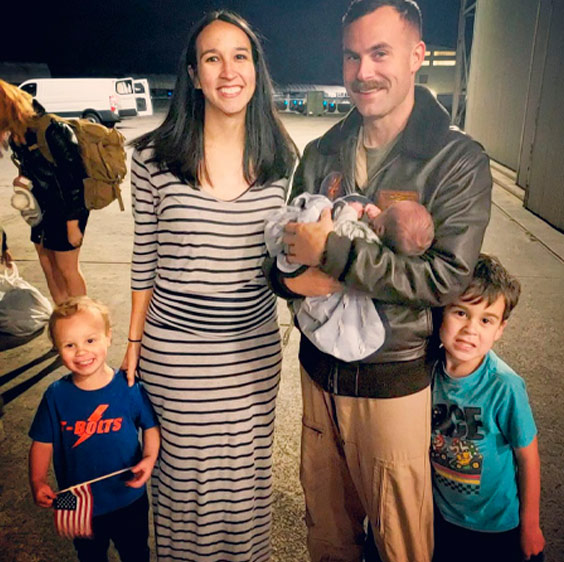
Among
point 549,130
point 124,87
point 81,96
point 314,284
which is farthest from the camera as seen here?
point 124,87

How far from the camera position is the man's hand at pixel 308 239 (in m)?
1.31

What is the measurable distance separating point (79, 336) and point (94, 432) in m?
0.33

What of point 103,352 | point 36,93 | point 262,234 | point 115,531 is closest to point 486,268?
point 262,234

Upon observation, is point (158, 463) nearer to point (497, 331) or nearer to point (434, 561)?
point (434, 561)

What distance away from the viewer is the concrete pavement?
223cm

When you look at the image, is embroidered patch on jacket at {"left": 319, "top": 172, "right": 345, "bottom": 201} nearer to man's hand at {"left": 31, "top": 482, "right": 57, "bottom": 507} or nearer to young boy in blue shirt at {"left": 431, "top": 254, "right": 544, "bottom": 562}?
young boy in blue shirt at {"left": 431, "top": 254, "right": 544, "bottom": 562}

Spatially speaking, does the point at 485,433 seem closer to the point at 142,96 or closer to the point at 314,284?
the point at 314,284

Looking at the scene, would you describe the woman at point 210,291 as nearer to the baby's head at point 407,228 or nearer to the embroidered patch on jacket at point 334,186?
the embroidered patch on jacket at point 334,186

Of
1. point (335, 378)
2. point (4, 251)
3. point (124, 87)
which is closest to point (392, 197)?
point (335, 378)

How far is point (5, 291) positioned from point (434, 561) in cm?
363

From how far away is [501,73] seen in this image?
11.2 metres

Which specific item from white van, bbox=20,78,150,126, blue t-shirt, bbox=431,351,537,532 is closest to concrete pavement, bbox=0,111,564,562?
blue t-shirt, bbox=431,351,537,532

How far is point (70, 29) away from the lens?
1506 inches

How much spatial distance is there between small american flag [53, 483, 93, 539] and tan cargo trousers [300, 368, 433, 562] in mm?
749
